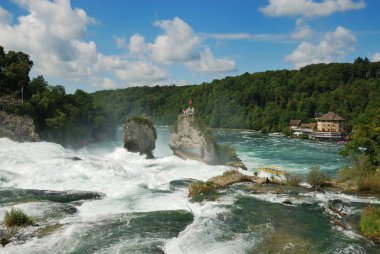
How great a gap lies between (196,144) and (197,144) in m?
0.15

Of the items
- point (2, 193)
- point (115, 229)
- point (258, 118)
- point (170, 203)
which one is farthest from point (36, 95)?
point (258, 118)

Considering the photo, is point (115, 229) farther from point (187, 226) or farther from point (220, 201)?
point (220, 201)

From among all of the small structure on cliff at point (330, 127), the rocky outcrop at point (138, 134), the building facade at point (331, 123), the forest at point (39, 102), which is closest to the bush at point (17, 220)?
the rocky outcrop at point (138, 134)

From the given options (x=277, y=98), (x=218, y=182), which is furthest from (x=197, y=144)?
(x=277, y=98)

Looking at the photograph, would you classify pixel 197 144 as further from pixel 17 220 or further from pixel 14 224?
pixel 14 224

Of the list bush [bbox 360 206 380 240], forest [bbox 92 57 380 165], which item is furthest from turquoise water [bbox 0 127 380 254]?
forest [bbox 92 57 380 165]

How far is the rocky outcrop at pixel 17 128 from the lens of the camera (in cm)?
5475

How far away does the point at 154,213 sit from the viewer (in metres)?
24.4

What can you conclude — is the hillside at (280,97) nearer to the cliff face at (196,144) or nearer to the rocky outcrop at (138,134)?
the rocky outcrop at (138,134)

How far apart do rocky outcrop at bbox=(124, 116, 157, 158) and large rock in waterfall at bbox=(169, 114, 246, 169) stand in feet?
A: 11.6

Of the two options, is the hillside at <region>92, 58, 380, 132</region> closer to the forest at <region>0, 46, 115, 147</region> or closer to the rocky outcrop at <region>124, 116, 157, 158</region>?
the forest at <region>0, 46, 115, 147</region>

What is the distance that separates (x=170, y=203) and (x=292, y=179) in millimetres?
12481

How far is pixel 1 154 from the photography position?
39625 millimetres

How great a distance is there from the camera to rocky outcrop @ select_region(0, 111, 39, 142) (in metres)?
54.8
